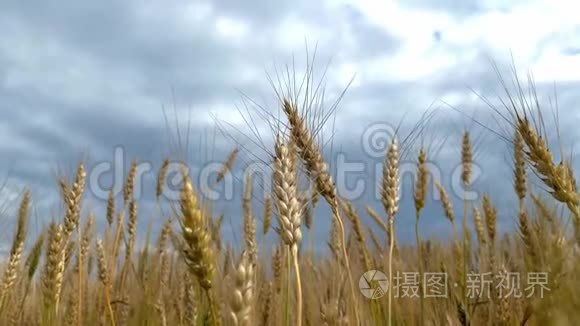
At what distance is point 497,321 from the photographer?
9.77ft

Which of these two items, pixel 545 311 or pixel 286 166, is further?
pixel 545 311

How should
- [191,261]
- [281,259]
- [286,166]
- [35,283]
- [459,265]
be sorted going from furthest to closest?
[35,283] < [281,259] < [459,265] < [286,166] < [191,261]

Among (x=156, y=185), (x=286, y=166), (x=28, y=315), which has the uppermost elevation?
(x=156, y=185)

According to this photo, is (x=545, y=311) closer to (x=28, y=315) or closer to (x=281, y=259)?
(x=281, y=259)

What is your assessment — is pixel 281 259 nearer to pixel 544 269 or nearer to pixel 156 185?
pixel 156 185

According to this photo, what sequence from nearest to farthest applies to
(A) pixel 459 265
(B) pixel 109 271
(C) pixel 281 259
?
(B) pixel 109 271
(A) pixel 459 265
(C) pixel 281 259

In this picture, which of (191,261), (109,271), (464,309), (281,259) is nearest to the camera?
(191,261)

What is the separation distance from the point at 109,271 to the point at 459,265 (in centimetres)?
204

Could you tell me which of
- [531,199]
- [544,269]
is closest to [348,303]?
[544,269]

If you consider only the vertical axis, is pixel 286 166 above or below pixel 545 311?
above

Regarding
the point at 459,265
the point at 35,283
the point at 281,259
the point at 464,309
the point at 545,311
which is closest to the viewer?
the point at 545,311

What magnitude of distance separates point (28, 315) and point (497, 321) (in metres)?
3.91

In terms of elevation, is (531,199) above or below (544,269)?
above

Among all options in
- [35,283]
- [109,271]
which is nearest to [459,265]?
[109,271]
